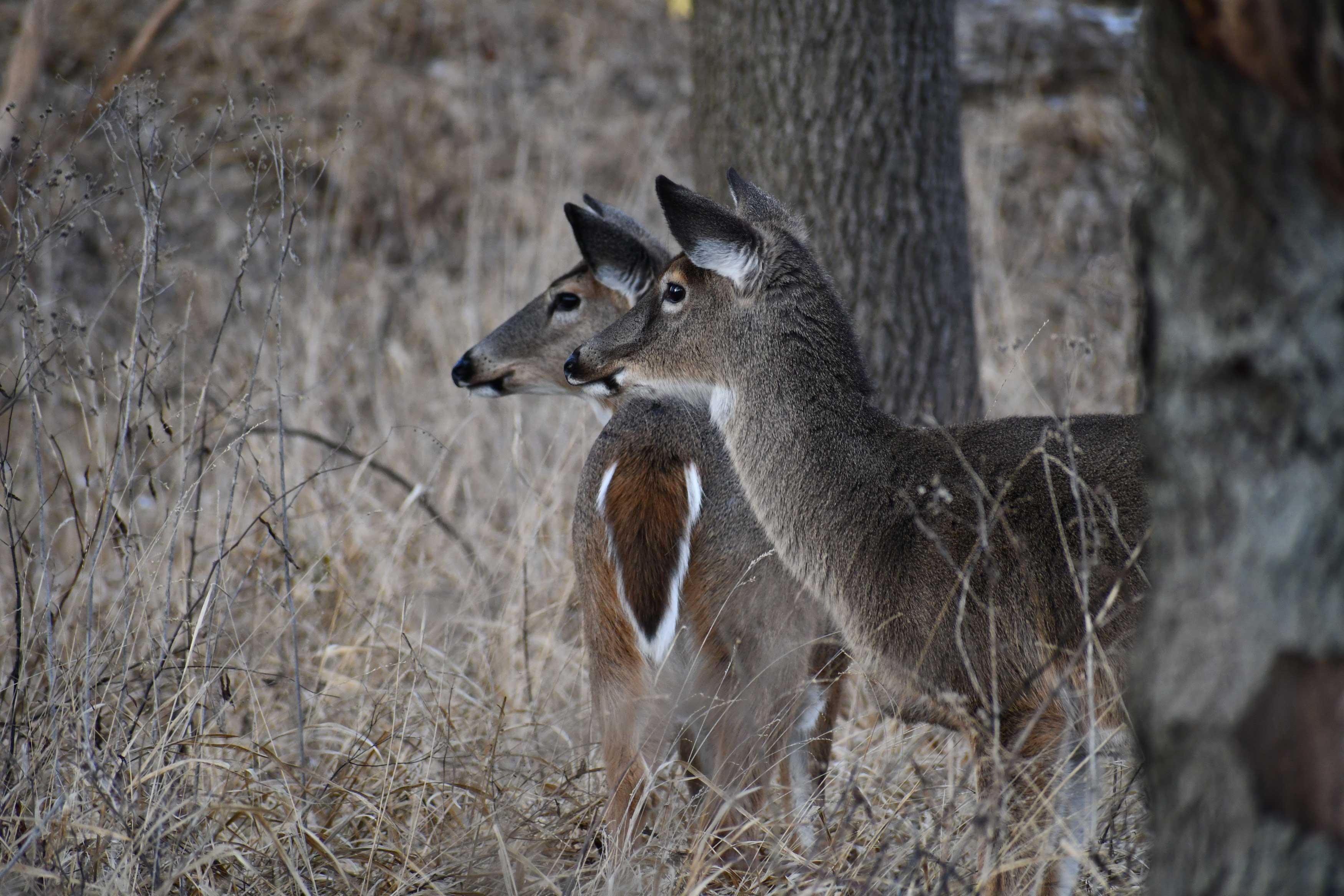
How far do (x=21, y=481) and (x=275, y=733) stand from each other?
2.87 metres

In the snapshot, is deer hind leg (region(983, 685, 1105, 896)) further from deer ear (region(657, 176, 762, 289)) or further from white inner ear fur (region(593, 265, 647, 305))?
white inner ear fur (region(593, 265, 647, 305))

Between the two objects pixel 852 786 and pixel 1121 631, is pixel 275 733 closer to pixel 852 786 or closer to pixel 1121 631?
pixel 852 786

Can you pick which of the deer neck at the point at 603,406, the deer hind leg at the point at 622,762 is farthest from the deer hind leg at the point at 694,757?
the deer neck at the point at 603,406

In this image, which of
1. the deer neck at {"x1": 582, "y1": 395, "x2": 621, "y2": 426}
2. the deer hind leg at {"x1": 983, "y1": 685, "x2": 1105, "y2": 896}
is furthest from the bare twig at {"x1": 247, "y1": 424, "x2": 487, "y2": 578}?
the deer hind leg at {"x1": 983, "y1": 685, "x2": 1105, "y2": 896}

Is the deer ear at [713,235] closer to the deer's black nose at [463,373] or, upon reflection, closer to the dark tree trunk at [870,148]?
the dark tree trunk at [870,148]

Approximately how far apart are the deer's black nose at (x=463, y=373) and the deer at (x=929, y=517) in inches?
43.5

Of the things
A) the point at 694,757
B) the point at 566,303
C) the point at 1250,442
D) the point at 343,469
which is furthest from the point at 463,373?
the point at 1250,442

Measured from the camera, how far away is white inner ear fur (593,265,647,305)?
411cm

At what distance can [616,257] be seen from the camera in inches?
161

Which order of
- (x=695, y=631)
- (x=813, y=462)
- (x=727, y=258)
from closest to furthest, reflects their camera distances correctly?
(x=813, y=462), (x=695, y=631), (x=727, y=258)

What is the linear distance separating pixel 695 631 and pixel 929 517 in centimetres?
70

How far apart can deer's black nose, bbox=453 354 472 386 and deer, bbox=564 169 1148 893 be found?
3.63ft

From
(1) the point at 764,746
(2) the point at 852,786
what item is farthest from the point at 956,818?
(2) the point at 852,786

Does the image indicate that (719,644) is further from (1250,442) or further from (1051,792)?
(1250,442)
